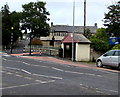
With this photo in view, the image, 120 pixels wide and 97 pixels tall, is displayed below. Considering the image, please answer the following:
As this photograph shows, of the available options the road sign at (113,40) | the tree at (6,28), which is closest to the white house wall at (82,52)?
the road sign at (113,40)

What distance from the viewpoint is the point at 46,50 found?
107ft

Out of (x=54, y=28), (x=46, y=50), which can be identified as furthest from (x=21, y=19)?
(x=54, y=28)

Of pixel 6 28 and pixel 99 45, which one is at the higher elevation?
pixel 6 28

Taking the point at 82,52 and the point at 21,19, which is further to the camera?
the point at 21,19

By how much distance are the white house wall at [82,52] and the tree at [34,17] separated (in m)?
8.58

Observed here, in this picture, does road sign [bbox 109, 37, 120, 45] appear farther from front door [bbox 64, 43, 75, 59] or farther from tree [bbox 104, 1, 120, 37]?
front door [bbox 64, 43, 75, 59]

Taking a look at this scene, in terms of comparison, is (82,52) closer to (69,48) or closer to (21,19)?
(69,48)

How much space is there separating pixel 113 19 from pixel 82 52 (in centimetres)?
602

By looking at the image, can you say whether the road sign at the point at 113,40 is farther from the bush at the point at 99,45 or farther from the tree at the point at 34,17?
the tree at the point at 34,17

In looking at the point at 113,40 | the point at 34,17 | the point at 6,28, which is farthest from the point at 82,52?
the point at 6,28

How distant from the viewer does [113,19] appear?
1043 inches

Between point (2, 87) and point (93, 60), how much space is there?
1818cm

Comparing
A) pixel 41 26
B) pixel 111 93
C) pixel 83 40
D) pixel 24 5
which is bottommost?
pixel 111 93

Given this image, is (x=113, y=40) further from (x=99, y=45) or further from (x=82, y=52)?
(x=82, y=52)
